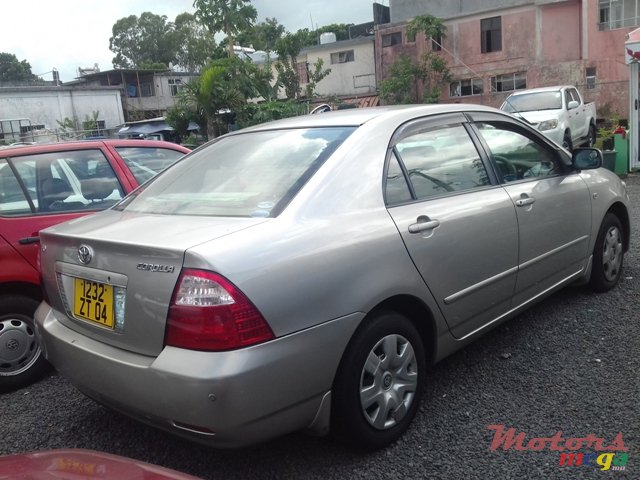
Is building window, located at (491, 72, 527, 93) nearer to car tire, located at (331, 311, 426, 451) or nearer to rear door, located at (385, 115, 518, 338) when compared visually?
rear door, located at (385, 115, 518, 338)

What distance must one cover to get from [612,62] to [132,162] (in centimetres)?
2715

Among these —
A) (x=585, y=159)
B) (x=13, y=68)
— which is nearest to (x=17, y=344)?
(x=585, y=159)

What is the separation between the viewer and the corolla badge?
8.29 feet

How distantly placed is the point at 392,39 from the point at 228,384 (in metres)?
33.8

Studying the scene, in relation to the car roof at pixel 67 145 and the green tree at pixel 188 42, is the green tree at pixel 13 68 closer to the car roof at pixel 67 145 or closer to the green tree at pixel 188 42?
the green tree at pixel 188 42

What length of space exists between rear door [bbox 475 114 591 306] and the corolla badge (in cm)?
236

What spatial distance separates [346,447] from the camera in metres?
2.65

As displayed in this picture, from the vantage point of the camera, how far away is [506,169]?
3.69 m

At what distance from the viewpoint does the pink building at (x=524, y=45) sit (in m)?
26.1

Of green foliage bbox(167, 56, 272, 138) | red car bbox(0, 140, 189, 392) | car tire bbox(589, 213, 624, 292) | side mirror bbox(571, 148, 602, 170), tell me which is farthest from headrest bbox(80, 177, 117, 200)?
green foliage bbox(167, 56, 272, 138)

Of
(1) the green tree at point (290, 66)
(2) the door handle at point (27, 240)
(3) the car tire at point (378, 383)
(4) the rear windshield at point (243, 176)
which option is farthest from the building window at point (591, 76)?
(2) the door handle at point (27, 240)

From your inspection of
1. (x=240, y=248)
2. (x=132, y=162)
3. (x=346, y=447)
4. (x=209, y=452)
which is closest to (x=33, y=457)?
(x=240, y=248)

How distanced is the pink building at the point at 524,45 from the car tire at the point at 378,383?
2644 centimetres

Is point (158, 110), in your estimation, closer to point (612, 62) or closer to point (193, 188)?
point (612, 62)
